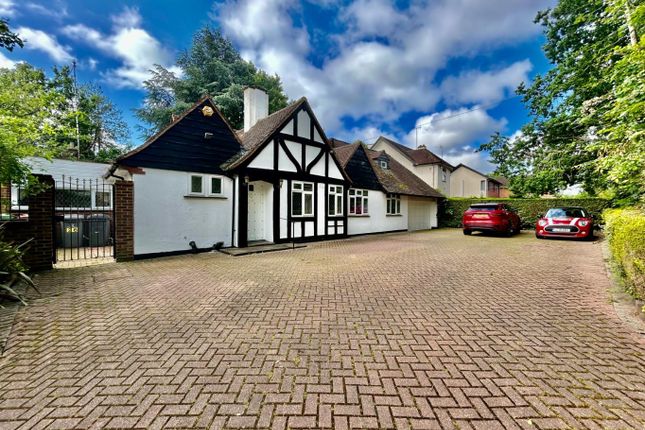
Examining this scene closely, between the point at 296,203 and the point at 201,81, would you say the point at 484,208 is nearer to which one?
the point at 296,203

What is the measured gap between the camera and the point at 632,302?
4480 millimetres

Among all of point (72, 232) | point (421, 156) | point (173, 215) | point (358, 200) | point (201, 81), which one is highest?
point (201, 81)

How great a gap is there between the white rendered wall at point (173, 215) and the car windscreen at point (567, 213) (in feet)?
50.5

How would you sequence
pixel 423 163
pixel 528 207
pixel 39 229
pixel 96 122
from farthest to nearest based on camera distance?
pixel 423 163, pixel 96 122, pixel 528 207, pixel 39 229

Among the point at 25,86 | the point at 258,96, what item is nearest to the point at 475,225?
the point at 258,96

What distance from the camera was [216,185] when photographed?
35.1ft

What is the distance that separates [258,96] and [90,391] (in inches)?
572

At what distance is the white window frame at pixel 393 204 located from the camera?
1810cm

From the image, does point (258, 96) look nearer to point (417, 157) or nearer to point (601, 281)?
point (601, 281)

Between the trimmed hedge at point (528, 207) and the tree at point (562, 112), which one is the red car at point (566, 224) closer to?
the tree at point (562, 112)

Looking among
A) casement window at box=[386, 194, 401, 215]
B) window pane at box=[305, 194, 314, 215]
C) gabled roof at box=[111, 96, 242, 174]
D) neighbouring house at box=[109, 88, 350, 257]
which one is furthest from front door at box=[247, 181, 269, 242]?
casement window at box=[386, 194, 401, 215]

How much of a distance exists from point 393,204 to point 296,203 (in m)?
8.58

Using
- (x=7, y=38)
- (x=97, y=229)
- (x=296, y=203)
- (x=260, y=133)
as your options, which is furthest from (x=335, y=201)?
(x=7, y=38)

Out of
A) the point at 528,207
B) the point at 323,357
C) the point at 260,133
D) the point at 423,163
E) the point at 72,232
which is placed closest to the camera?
the point at 323,357
